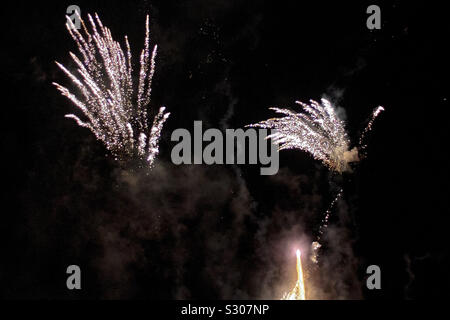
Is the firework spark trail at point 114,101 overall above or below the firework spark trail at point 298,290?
above

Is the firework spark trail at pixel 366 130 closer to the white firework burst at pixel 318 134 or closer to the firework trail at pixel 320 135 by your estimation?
the firework trail at pixel 320 135

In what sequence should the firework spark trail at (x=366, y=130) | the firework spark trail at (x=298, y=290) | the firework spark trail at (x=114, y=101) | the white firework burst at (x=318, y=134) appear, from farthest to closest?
the firework spark trail at (x=298, y=290) → the firework spark trail at (x=366, y=130) → the white firework burst at (x=318, y=134) → the firework spark trail at (x=114, y=101)

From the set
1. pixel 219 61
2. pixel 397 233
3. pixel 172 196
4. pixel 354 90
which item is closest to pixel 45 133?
pixel 172 196

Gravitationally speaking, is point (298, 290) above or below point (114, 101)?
below

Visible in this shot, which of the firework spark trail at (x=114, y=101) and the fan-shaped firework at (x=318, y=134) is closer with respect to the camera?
the firework spark trail at (x=114, y=101)

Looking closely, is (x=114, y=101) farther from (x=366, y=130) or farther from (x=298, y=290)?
(x=298, y=290)

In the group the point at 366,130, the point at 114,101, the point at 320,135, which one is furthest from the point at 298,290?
the point at 114,101

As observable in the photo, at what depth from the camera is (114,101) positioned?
8.14 m

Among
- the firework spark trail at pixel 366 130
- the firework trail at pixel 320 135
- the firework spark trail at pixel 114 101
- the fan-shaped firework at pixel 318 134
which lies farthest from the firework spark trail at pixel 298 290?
the firework spark trail at pixel 114 101

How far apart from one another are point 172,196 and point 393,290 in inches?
242

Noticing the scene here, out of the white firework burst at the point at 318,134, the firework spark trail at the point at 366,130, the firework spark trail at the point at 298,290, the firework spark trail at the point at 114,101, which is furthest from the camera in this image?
the firework spark trail at the point at 298,290

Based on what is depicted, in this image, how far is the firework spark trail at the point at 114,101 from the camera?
8172 millimetres

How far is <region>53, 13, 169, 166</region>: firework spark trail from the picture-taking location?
26.8 feet

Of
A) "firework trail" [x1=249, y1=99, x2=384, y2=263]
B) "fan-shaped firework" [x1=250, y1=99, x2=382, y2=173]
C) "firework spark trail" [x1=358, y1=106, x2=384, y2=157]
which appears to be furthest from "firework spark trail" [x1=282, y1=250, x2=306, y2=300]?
"firework spark trail" [x1=358, y1=106, x2=384, y2=157]
